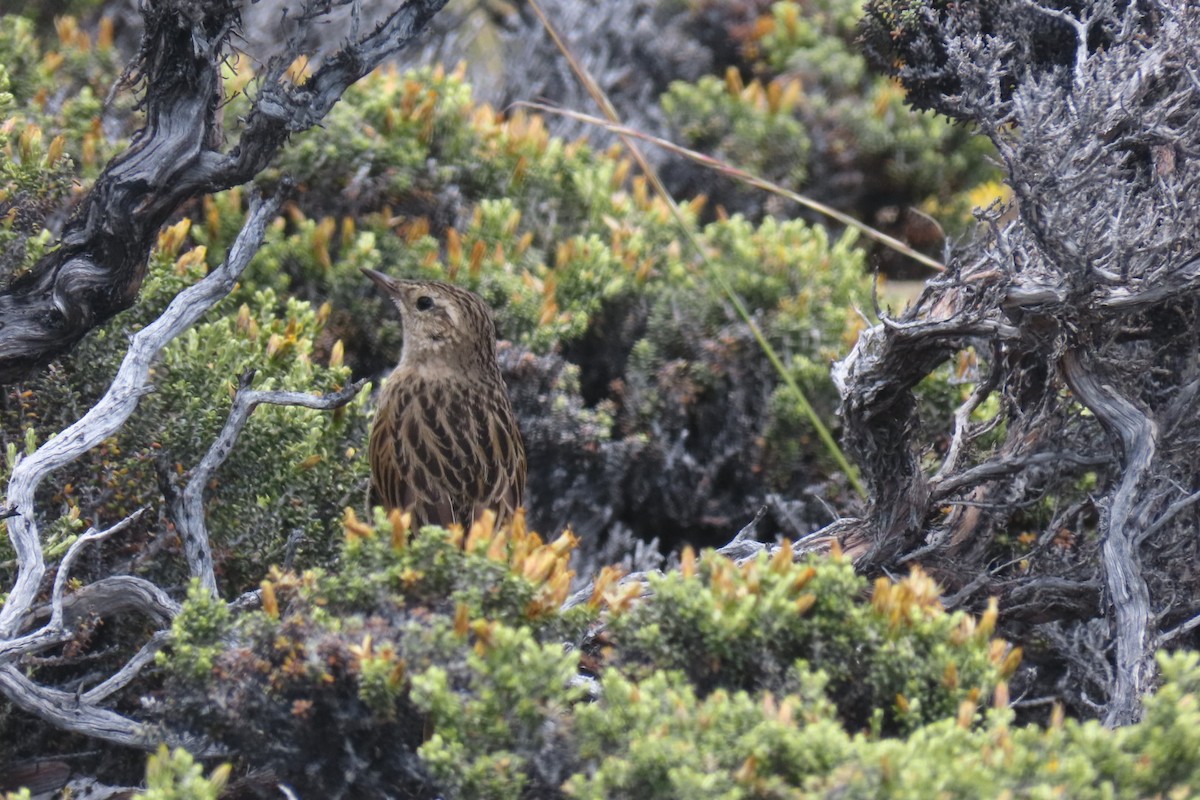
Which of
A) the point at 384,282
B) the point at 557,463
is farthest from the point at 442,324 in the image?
the point at 557,463

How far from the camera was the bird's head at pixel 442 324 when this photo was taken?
18.0 feet

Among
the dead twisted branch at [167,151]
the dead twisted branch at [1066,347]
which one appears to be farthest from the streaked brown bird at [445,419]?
the dead twisted branch at [1066,347]

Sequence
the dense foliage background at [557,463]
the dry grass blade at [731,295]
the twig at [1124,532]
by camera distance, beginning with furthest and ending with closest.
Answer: the dry grass blade at [731,295] → the twig at [1124,532] → the dense foliage background at [557,463]

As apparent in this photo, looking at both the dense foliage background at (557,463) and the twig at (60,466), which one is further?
the twig at (60,466)

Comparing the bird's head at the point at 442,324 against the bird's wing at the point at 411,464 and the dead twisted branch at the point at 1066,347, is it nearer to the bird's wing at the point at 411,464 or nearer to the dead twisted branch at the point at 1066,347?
the bird's wing at the point at 411,464

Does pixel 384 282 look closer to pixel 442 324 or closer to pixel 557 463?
pixel 442 324

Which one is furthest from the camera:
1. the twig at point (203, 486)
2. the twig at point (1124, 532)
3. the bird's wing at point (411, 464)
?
the bird's wing at point (411, 464)

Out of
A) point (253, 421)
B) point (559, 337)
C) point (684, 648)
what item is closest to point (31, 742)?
point (253, 421)

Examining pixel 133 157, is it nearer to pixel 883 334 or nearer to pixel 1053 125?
pixel 883 334

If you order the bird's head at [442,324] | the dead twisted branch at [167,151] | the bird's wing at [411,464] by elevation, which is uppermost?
the dead twisted branch at [167,151]

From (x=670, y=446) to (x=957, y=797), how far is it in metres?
3.62

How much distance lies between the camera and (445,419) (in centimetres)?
531

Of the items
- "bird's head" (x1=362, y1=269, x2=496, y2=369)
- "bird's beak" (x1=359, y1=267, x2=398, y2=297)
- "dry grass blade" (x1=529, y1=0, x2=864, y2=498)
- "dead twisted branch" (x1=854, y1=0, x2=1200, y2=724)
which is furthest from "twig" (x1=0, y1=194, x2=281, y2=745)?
"dead twisted branch" (x1=854, y1=0, x2=1200, y2=724)

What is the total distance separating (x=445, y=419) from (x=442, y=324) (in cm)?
45
